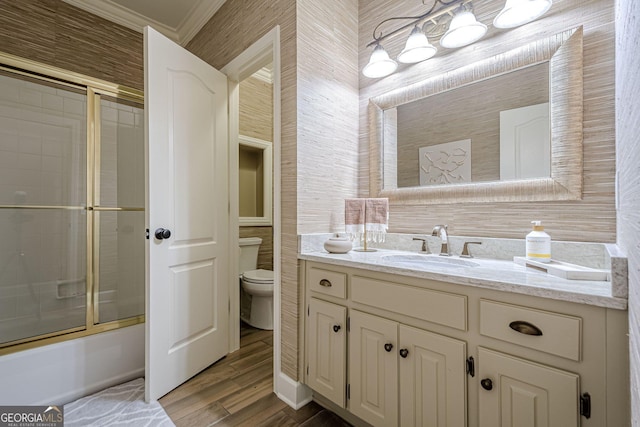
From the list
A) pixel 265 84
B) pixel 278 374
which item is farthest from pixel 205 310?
pixel 265 84

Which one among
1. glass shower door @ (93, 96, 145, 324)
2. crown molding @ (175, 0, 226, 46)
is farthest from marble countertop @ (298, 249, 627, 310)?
crown molding @ (175, 0, 226, 46)

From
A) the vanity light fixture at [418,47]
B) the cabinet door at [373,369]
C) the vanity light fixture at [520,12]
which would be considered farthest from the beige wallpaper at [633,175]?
the vanity light fixture at [418,47]

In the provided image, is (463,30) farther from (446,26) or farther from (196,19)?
(196,19)

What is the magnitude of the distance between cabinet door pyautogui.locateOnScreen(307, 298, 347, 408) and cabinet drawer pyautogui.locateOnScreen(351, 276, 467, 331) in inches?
6.5

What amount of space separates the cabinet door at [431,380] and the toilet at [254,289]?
152cm

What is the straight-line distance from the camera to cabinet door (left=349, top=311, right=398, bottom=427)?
1.12m

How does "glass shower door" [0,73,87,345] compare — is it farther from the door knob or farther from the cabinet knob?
the cabinet knob

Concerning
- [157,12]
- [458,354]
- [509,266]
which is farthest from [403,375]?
[157,12]

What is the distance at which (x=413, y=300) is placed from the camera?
1.05 meters

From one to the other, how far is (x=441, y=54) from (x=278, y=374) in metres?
2.11

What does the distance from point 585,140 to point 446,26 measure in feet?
3.15

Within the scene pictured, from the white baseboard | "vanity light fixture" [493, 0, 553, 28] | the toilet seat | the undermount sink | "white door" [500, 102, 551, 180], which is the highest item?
"vanity light fixture" [493, 0, 553, 28]

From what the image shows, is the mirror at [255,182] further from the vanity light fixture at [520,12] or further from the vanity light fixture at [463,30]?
the vanity light fixture at [520,12]

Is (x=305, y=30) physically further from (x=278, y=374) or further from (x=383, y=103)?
(x=278, y=374)
